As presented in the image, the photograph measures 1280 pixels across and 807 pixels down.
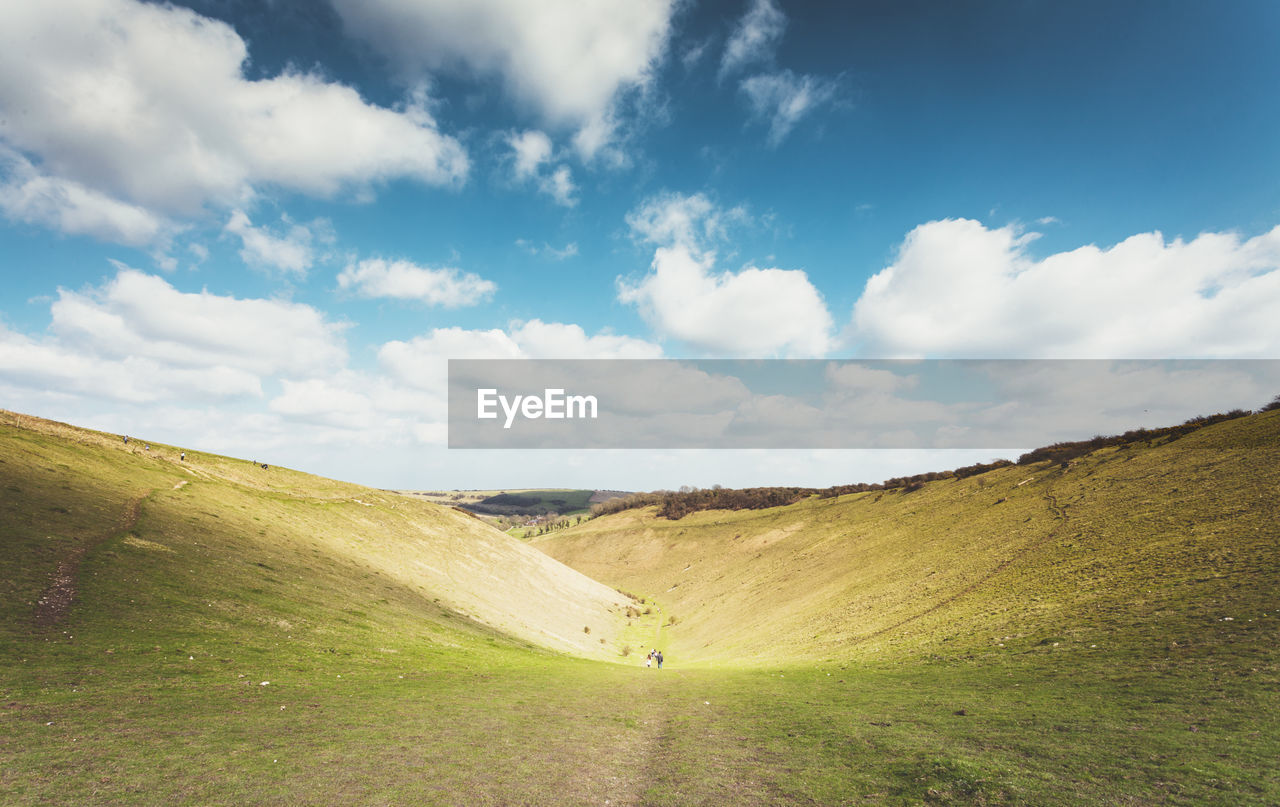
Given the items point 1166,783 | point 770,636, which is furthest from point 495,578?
point 1166,783

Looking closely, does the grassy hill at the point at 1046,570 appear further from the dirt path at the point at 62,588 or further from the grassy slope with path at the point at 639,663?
the dirt path at the point at 62,588

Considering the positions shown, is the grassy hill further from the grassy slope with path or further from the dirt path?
the dirt path

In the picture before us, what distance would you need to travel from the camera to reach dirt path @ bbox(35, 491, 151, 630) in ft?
55.0

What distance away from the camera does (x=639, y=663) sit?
47094 millimetres

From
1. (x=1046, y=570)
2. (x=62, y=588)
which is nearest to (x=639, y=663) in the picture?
(x=1046, y=570)

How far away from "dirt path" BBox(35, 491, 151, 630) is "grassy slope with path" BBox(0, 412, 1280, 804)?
27 cm

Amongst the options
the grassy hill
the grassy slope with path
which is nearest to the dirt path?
the grassy slope with path

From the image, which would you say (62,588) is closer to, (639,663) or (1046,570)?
(639,663)

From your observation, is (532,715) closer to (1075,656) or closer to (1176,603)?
(1075,656)

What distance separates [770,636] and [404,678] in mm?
30760

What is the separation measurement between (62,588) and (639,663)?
4056cm

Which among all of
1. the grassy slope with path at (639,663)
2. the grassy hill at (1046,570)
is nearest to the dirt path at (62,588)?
the grassy slope with path at (639,663)

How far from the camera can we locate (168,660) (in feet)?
53.8

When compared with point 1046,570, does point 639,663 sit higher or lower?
lower
